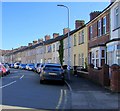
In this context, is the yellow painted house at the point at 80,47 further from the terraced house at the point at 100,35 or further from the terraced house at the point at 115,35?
the terraced house at the point at 115,35

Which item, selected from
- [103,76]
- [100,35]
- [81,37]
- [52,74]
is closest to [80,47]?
[81,37]

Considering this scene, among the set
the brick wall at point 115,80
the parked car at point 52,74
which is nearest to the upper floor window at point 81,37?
the parked car at point 52,74

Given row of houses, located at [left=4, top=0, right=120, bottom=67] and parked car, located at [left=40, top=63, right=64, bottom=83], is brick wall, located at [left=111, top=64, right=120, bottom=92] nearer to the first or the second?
row of houses, located at [left=4, top=0, right=120, bottom=67]

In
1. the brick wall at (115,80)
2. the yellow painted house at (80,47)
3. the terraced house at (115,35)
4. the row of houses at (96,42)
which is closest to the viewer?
the brick wall at (115,80)

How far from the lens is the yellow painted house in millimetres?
41719

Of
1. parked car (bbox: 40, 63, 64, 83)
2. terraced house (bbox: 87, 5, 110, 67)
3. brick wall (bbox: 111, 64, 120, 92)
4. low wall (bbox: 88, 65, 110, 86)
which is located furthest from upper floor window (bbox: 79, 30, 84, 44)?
brick wall (bbox: 111, 64, 120, 92)

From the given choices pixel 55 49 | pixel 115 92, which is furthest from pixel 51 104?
pixel 55 49

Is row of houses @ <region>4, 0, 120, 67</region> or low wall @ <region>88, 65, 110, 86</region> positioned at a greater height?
row of houses @ <region>4, 0, 120, 67</region>

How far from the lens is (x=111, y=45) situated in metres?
25.5

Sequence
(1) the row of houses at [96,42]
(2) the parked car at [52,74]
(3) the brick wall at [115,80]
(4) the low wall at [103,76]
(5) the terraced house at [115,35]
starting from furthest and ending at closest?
(1) the row of houses at [96,42]
(2) the parked car at [52,74]
(5) the terraced house at [115,35]
(4) the low wall at [103,76]
(3) the brick wall at [115,80]

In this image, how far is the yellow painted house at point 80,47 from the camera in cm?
4172

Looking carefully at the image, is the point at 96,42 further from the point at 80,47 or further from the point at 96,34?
the point at 80,47

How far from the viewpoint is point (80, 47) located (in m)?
44.8

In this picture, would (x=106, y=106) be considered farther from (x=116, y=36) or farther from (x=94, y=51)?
(x=94, y=51)
